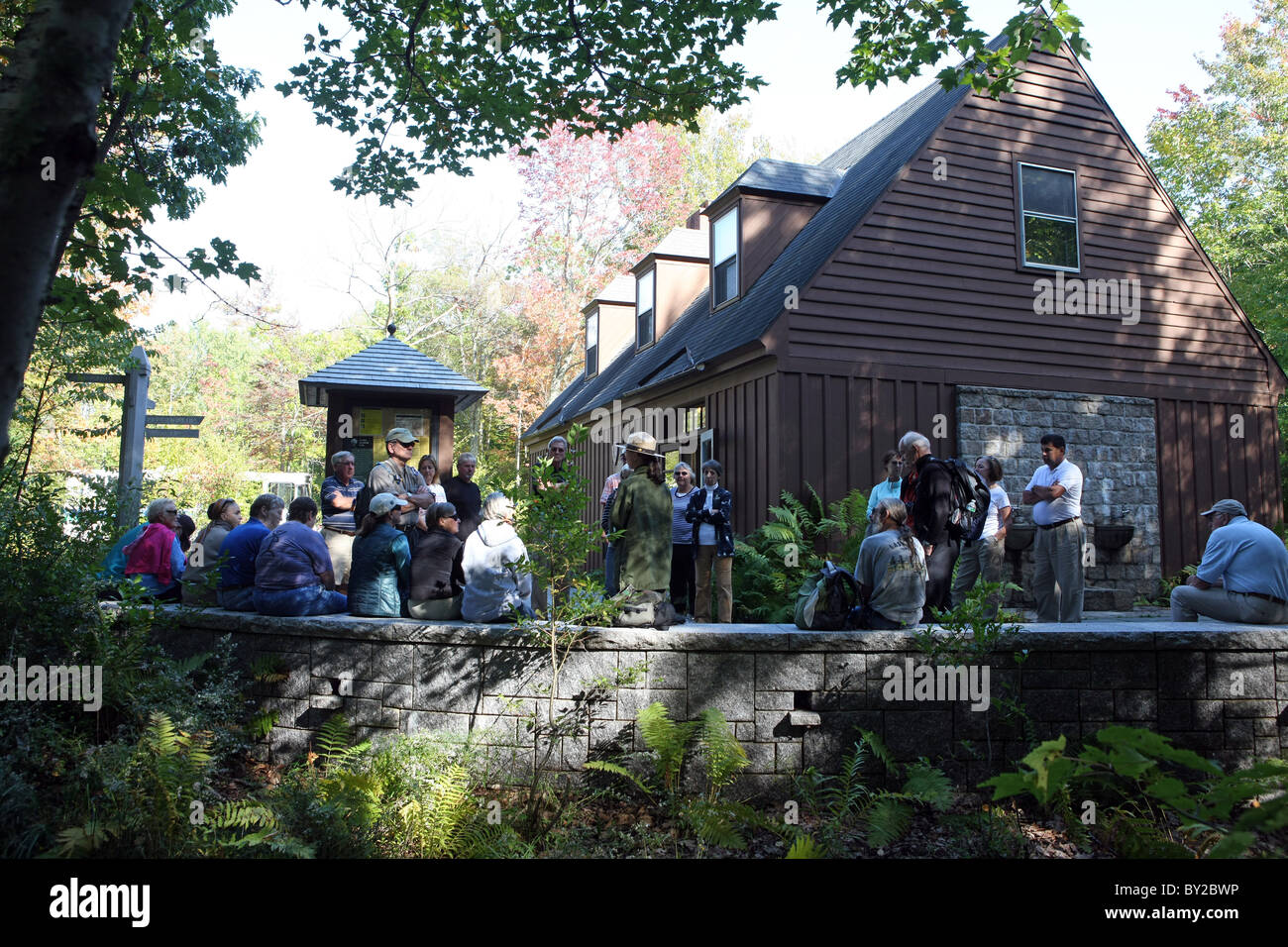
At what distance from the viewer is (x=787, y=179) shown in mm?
14883

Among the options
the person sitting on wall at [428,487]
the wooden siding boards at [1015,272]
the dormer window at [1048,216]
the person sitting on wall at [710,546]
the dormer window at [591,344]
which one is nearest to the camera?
the person sitting on wall at [428,487]

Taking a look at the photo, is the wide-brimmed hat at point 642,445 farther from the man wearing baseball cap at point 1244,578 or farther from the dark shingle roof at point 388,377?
the man wearing baseball cap at point 1244,578

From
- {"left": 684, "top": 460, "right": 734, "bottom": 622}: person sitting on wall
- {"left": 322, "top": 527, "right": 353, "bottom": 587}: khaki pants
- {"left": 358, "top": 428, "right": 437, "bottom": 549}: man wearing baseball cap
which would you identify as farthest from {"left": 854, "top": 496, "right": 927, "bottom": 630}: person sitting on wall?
{"left": 322, "top": 527, "right": 353, "bottom": 587}: khaki pants

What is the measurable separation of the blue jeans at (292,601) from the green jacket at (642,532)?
7.49 feet

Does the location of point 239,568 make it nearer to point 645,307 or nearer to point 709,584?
point 709,584

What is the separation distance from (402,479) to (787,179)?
965 centimetres

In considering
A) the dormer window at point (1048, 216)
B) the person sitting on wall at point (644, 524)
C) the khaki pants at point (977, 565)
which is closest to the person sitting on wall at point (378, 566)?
the person sitting on wall at point (644, 524)

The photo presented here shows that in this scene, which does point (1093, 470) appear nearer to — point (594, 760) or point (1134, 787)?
point (1134, 787)

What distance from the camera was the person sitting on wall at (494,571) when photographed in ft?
20.0

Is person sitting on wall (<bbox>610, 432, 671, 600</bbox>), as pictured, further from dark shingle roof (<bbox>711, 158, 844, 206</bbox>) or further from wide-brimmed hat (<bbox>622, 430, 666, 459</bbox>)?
dark shingle roof (<bbox>711, 158, 844, 206</bbox>)

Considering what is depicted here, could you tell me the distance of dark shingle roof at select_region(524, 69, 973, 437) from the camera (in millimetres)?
12055

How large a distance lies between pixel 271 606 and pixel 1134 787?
606 centimetres

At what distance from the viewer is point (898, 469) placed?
8914 mm

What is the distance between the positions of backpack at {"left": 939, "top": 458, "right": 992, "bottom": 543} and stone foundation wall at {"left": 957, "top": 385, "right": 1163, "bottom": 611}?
525 centimetres
